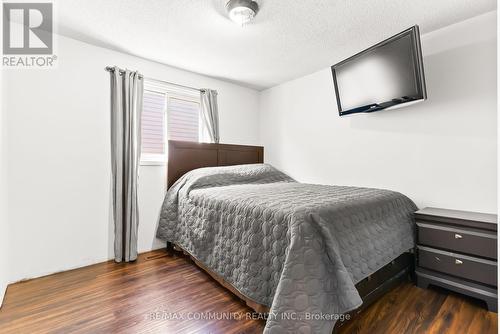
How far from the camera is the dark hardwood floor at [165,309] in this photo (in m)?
1.47

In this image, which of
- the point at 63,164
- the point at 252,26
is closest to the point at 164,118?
the point at 63,164

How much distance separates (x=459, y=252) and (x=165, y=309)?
7.28 feet

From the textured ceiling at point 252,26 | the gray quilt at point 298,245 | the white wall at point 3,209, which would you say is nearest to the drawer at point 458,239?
the gray quilt at point 298,245

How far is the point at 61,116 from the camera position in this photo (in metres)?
2.25

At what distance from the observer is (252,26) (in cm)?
210

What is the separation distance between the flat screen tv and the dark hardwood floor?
162 centimetres

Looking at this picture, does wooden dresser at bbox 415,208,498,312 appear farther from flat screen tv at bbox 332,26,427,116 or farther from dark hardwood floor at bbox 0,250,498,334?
flat screen tv at bbox 332,26,427,116

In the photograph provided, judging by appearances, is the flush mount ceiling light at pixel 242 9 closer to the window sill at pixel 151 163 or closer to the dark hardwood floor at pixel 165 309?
the window sill at pixel 151 163

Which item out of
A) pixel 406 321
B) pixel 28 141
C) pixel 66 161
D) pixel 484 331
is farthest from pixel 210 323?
pixel 28 141

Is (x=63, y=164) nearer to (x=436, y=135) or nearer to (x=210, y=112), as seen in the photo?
(x=210, y=112)

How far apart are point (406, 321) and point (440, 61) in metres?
2.21

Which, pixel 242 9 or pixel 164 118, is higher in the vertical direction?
pixel 242 9

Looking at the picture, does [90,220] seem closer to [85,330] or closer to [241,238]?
[85,330]

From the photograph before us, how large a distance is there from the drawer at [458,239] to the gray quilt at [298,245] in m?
0.11
